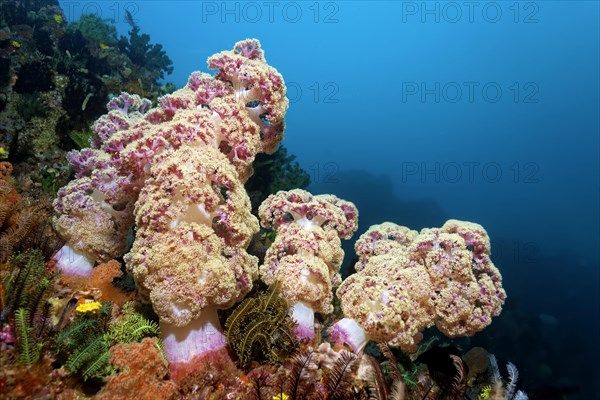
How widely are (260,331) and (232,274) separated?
74cm

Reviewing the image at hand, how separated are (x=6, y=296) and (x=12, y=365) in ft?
3.28

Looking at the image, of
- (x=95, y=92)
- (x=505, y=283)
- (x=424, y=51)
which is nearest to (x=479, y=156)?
(x=424, y=51)

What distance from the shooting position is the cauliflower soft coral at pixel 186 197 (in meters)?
3.63

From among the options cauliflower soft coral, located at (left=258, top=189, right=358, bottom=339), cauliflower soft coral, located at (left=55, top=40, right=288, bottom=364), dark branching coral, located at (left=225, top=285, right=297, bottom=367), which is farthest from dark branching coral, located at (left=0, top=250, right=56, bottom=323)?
cauliflower soft coral, located at (left=258, top=189, right=358, bottom=339)

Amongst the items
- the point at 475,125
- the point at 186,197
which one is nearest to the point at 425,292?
the point at 186,197

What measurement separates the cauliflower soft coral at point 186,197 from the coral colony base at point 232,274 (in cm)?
2

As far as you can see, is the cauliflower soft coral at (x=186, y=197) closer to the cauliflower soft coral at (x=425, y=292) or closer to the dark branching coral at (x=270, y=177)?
the cauliflower soft coral at (x=425, y=292)

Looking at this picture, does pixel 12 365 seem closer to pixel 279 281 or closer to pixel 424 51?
pixel 279 281

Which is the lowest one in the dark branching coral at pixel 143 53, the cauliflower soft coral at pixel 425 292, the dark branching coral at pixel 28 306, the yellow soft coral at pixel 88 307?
the cauliflower soft coral at pixel 425 292

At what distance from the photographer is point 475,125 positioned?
324 ft

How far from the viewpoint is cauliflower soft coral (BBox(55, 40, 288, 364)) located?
3.63 metres

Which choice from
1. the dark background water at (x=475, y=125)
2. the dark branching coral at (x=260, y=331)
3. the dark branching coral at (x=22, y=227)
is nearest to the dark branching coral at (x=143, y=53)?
the dark background water at (x=475, y=125)

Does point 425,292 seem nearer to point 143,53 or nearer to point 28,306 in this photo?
point 28,306

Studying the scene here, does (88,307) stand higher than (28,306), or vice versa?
(28,306)
